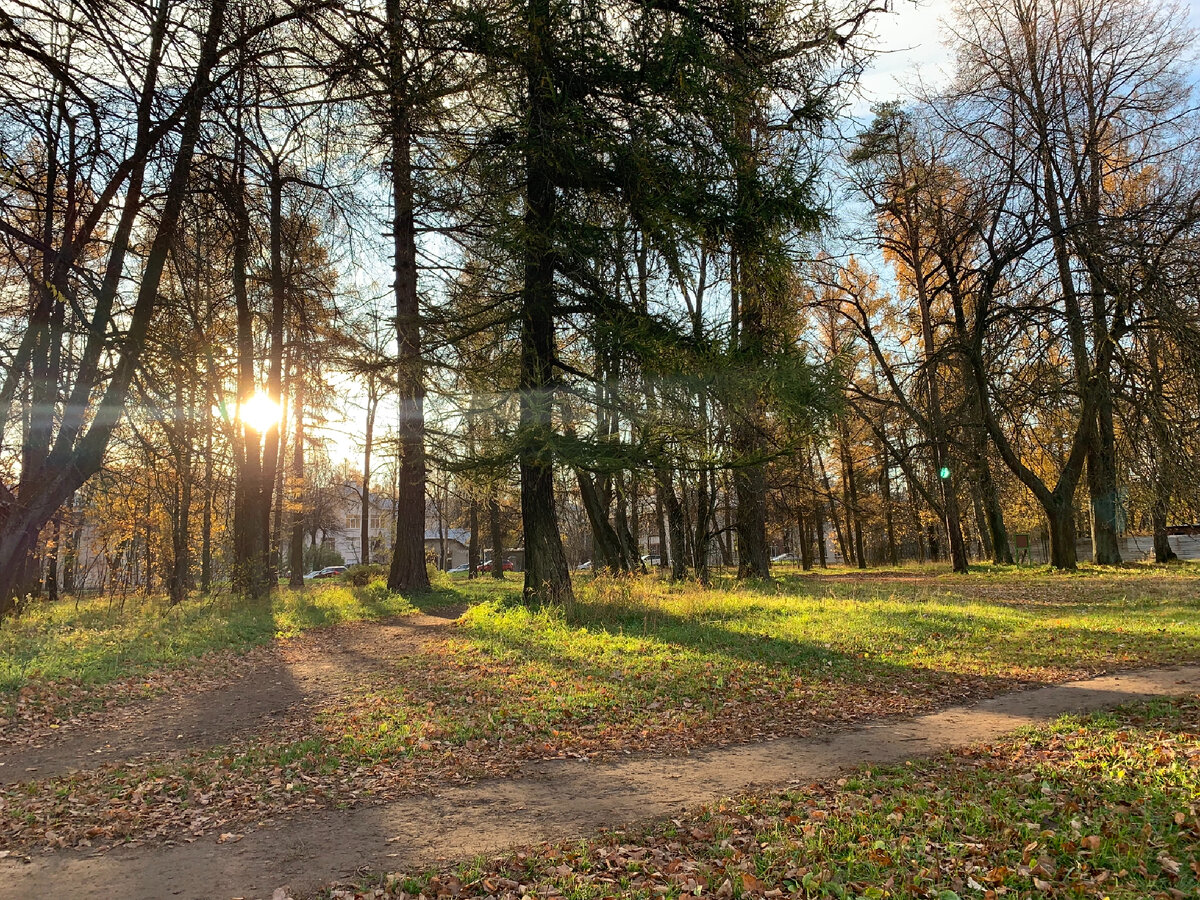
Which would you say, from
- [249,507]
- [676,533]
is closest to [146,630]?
[249,507]

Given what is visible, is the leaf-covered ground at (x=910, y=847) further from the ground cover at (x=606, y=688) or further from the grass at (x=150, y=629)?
the grass at (x=150, y=629)

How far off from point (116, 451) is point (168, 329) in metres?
6.00

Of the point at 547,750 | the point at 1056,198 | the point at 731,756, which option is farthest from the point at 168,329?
the point at 1056,198

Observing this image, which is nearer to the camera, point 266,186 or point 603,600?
point 266,186

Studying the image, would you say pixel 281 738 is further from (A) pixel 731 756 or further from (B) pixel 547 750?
(A) pixel 731 756

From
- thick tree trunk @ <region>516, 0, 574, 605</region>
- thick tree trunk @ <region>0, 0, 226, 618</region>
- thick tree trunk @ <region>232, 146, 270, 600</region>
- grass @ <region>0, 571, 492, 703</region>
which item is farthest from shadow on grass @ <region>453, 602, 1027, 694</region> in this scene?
thick tree trunk @ <region>232, 146, 270, 600</region>

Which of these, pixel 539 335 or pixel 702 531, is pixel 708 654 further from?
pixel 702 531

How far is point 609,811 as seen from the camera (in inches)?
168

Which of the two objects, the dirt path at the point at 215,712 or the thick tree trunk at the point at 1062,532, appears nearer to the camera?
the dirt path at the point at 215,712

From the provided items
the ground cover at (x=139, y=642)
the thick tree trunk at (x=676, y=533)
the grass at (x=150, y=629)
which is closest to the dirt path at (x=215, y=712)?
the ground cover at (x=139, y=642)

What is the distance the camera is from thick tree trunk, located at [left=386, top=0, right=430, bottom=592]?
504cm

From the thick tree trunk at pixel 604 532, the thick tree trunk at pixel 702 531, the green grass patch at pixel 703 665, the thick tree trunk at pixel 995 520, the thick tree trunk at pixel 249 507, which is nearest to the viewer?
the green grass patch at pixel 703 665

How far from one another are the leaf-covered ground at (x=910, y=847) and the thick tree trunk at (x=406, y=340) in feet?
16.5

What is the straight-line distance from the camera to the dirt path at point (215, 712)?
18.3 feet
